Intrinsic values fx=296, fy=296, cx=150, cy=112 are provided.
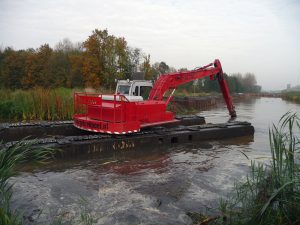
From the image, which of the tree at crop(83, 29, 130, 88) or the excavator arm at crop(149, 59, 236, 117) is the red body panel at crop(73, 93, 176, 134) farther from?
the tree at crop(83, 29, 130, 88)

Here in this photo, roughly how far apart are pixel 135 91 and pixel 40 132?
3753 millimetres

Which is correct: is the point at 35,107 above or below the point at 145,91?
below

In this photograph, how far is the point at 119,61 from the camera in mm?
29266

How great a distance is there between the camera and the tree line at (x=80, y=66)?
29250 millimetres

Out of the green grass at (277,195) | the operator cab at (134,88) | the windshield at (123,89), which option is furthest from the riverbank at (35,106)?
the green grass at (277,195)

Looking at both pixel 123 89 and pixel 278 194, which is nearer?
pixel 278 194

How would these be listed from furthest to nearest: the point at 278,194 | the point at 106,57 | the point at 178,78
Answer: the point at 106,57 < the point at 178,78 < the point at 278,194

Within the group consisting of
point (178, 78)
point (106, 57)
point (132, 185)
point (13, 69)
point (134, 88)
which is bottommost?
point (132, 185)

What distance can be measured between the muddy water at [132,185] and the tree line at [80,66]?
36.4ft

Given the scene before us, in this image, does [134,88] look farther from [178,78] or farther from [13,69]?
[13,69]

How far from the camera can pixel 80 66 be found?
1265 inches

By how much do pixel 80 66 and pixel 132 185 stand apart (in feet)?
89.4

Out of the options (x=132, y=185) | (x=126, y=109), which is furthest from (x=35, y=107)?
(x=132, y=185)

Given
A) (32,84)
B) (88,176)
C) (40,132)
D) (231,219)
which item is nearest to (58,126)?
(40,132)
